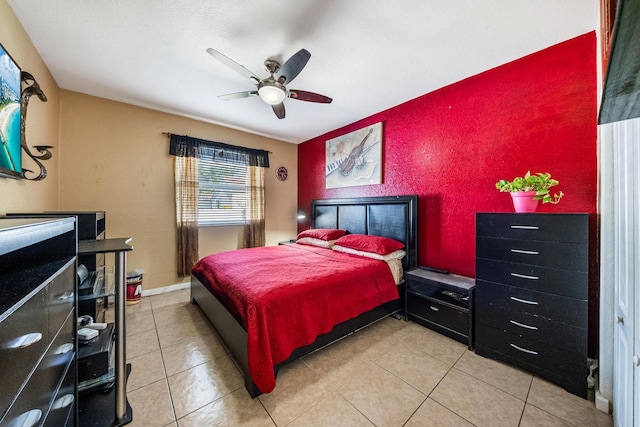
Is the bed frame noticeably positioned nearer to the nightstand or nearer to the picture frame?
the nightstand

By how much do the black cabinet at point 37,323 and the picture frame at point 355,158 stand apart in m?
3.18

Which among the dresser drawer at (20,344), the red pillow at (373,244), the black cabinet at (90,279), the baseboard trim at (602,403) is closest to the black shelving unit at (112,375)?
the black cabinet at (90,279)

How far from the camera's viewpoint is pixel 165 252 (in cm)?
345

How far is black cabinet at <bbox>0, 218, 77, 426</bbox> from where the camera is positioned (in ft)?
1.98

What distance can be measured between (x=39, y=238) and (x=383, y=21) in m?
2.34

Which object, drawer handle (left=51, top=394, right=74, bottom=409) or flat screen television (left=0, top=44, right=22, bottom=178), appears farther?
flat screen television (left=0, top=44, right=22, bottom=178)

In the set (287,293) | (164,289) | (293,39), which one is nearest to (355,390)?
(287,293)

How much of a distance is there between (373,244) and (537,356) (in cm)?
161

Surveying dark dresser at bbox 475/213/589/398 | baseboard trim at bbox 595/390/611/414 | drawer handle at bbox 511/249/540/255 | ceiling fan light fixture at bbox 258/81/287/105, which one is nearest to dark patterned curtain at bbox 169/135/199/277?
ceiling fan light fixture at bbox 258/81/287/105

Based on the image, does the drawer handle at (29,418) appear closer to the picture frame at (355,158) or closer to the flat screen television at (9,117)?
the flat screen television at (9,117)

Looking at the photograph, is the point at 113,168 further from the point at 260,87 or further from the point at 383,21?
the point at 383,21

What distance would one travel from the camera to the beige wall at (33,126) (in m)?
1.63

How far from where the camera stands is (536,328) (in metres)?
1.71

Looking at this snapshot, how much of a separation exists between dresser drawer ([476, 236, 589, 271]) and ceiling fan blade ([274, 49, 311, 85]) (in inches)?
81.2
